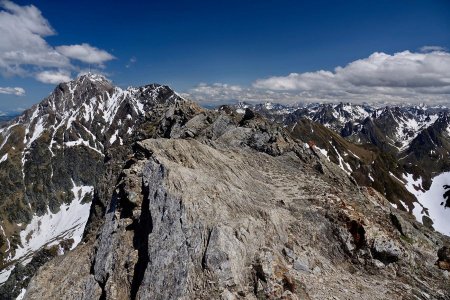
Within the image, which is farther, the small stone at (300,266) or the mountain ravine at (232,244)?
the small stone at (300,266)

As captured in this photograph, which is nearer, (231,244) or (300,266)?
(231,244)

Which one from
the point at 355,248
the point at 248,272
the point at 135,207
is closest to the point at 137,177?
the point at 135,207

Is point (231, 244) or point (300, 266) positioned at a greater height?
point (231, 244)

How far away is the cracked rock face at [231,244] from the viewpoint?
21.0 m

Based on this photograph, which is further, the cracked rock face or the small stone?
the small stone

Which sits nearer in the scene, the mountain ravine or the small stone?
the mountain ravine

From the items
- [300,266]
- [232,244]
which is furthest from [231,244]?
[300,266]

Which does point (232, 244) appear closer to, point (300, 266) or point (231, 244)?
point (231, 244)

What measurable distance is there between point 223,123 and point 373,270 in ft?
109

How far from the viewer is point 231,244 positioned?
21.8 metres

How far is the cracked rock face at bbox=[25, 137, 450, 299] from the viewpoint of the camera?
20953 mm

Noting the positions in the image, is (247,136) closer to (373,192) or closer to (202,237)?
(373,192)

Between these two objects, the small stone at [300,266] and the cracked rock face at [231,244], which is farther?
the small stone at [300,266]

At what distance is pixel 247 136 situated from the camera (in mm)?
47000
